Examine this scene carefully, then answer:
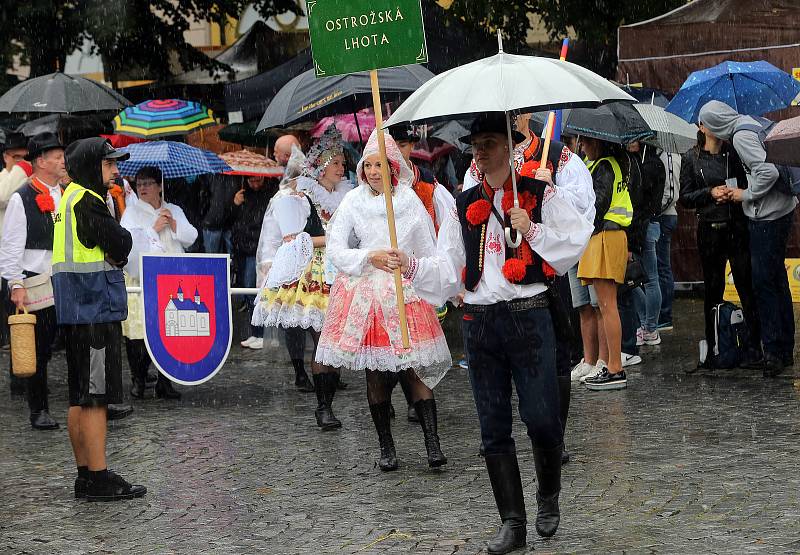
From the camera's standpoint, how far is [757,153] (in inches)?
395

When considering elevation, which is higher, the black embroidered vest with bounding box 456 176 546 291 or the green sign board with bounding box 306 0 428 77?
the green sign board with bounding box 306 0 428 77

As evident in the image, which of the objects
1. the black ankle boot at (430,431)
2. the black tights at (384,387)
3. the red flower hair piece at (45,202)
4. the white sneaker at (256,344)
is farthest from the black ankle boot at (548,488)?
the white sneaker at (256,344)

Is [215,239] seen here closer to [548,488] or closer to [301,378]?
[301,378]

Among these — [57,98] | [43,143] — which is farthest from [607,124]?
[57,98]

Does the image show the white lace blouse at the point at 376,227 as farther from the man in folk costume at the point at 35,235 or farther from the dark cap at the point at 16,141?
the dark cap at the point at 16,141

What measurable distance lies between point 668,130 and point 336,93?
11.2 feet

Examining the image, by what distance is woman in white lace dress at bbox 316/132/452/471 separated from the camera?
7.64m

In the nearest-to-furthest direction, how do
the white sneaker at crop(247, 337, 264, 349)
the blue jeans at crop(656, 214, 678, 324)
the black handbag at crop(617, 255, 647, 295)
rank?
1. the black handbag at crop(617, 255, 647, 295)
2. the blue jeans at crop(656, 214, 678, 324)
3. the white sneaker at crop(247, 337, 264, 349)

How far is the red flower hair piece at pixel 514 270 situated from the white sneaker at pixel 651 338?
6966 mm

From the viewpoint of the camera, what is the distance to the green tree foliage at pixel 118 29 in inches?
782

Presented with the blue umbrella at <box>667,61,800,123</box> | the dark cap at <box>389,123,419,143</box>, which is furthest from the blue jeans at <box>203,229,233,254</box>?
the dark cap at <box>389,123,419,143</box>

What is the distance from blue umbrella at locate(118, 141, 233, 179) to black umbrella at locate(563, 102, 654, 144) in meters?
3.61

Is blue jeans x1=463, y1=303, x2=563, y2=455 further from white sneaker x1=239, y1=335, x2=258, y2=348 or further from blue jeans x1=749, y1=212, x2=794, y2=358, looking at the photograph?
white sneaker x1=239, y1=335, x2=258, y2=348

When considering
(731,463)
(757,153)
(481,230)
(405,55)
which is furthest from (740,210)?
(481,230)
